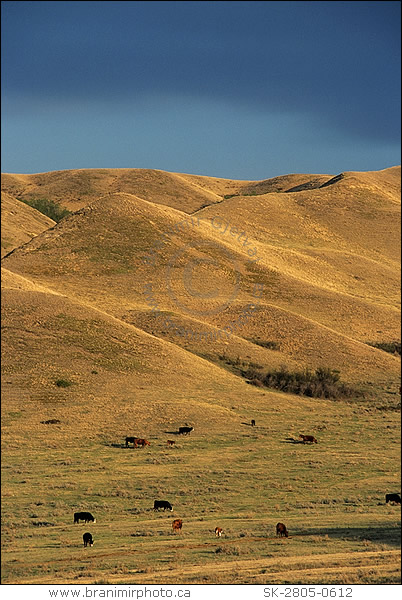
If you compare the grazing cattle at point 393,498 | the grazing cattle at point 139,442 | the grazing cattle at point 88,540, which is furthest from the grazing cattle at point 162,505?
the grazing cattle at point 139,442

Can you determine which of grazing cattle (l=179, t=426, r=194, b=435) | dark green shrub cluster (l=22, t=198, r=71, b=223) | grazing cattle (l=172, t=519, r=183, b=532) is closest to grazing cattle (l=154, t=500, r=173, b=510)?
grazing cattle (l=172, t=519, r=183, b=532)

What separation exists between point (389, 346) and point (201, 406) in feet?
118

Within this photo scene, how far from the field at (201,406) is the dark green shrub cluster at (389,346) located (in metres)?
0.96

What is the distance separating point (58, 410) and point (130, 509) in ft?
63.6

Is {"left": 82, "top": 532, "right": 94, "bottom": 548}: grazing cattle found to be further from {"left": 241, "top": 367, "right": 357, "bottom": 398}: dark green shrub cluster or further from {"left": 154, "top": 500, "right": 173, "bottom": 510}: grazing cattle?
{"left": 241, "top": 367, "right": 357, "bottom": 398}: dark green shrub cluster

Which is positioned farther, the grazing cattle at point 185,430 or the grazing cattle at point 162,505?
the grazing cattle at point 185,430

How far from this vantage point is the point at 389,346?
81.8m

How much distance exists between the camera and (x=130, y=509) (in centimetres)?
3106

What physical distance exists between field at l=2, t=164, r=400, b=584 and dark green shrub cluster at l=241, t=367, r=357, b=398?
46.3 inches

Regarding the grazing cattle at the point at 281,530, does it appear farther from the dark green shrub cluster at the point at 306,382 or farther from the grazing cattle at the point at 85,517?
the dark green shrub cluster at the point at 306,382

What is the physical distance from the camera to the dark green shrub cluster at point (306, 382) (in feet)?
202

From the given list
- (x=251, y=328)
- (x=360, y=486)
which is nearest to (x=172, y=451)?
(x=360, y=486)

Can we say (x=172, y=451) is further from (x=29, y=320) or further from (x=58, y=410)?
(x=29, y=320)

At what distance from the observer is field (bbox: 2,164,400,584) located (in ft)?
76.7
